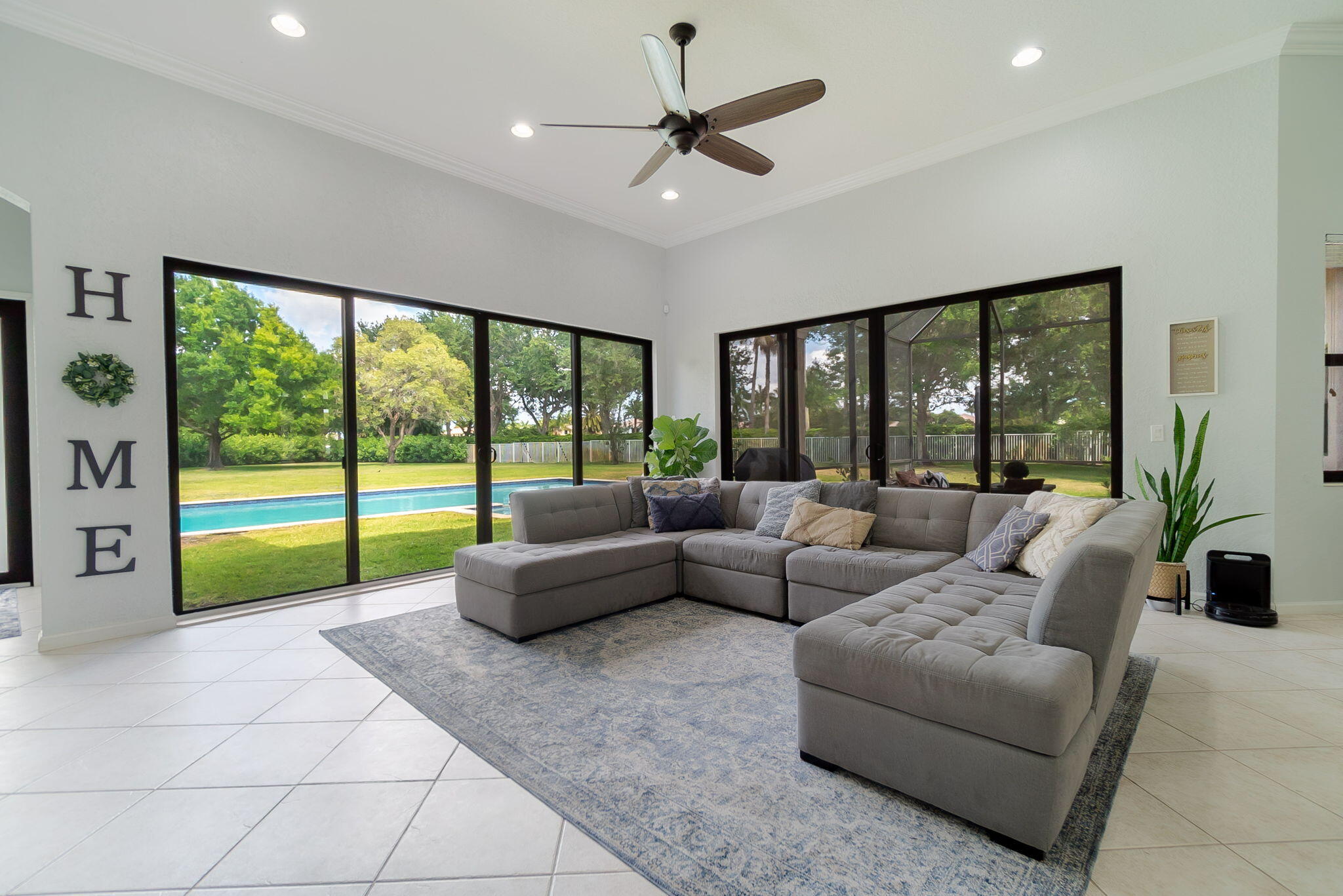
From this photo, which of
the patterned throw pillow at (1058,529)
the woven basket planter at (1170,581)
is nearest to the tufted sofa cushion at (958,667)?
the patterned throw pillow at (1058,529)

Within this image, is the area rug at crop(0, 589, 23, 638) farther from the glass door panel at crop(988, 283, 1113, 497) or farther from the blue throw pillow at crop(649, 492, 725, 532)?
the glass door panel at crop(988, 283, 1113, 497)

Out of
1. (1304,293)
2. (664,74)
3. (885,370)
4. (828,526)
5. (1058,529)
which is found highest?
(664,74)

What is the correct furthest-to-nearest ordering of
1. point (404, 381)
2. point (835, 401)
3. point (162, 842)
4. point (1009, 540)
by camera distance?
1. point (835, 401)
2. point (404, 381)
3. point (1009, 540)
4. point (162, 842)

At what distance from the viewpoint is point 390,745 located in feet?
6.79

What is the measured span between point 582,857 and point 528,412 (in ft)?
14.1

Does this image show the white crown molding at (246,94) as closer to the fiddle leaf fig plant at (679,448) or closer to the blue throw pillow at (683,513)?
the fiddle leaf fig plant at (679,448)

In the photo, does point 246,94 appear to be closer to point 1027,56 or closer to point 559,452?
point 559,452

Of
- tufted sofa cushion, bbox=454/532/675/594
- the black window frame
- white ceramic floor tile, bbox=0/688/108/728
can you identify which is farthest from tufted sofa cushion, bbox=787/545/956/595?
white ceramic floor tile, bbox=0/688/108/728

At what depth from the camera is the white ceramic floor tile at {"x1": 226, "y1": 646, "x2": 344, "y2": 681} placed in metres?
2.68

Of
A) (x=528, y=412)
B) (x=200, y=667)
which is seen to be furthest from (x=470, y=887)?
(x=528, y=412)

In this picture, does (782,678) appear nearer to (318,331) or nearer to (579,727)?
(579,727)

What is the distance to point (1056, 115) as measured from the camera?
391 centimetres

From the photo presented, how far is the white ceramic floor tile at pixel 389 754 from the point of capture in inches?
74.2

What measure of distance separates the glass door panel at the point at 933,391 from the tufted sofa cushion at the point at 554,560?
240 centimetres
